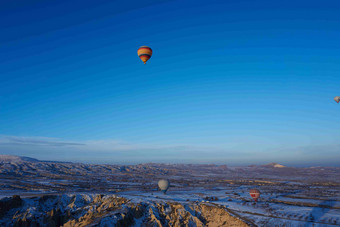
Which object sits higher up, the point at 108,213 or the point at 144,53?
the point at 144,53

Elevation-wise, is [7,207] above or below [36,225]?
above

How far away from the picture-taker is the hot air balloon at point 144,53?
2174 inches

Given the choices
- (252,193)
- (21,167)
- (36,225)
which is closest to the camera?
(36,225)

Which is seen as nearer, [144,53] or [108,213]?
[108,213]

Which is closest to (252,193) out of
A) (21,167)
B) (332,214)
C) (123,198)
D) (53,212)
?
(332,214)

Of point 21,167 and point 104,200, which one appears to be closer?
point 104,200

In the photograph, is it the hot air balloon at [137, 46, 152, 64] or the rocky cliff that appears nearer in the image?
the rocky cliff

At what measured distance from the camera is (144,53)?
5538cm

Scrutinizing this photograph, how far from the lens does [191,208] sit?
143ft

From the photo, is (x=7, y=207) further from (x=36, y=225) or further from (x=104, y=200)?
(x=104, y=200)

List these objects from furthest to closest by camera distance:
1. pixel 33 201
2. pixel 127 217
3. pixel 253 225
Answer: pixel 33 201 → pixel 127 217 → pixel 253 225

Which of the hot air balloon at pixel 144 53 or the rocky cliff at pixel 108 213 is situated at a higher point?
the hot air balloon at pixel 144 53

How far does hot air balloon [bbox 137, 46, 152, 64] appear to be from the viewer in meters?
55.2

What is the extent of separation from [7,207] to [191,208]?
35.2 meters
